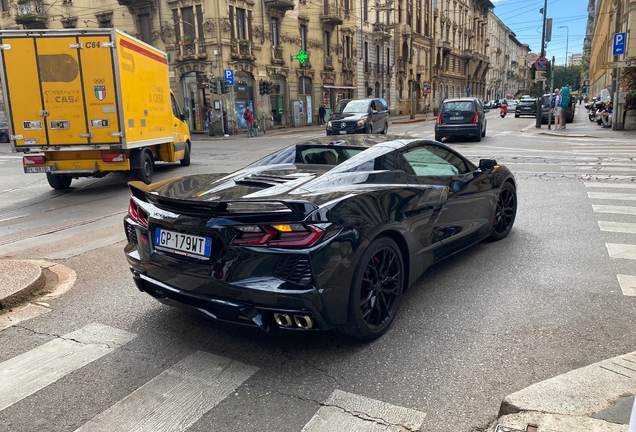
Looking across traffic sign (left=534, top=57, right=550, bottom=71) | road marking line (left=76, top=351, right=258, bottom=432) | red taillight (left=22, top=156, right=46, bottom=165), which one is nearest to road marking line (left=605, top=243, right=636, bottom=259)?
road marking line (left=76, top=351, right=258, bottom=432)

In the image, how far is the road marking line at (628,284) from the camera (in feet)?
14.4

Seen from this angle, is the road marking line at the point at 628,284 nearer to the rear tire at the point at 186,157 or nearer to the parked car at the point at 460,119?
the rear tire at the point at 186,157

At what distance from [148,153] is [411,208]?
30.8ft

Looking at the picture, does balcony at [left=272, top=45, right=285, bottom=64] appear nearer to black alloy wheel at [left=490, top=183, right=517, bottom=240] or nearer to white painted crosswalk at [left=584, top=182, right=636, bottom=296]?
white painted crosswalk at [left=584, top=182, right=636, bottom=296]

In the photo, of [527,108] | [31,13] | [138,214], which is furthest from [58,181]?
[527,108]

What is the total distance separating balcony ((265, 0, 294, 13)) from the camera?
35.3 metres

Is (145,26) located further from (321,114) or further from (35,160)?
(35,160)

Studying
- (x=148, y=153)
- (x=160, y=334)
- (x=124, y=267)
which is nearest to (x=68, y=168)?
(x=148, y=153)

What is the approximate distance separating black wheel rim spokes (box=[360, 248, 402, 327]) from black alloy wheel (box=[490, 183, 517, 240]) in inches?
103

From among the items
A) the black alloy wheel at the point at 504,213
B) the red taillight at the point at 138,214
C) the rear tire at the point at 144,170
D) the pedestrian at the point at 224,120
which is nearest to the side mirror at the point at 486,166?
the black alloy wheel at the point at 504,213

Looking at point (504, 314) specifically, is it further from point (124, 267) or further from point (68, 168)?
point (68, 168)

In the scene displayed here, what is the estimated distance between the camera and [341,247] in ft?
10.5

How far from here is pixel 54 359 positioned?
136 inches

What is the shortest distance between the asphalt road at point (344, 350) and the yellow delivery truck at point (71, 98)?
492 centimetres
